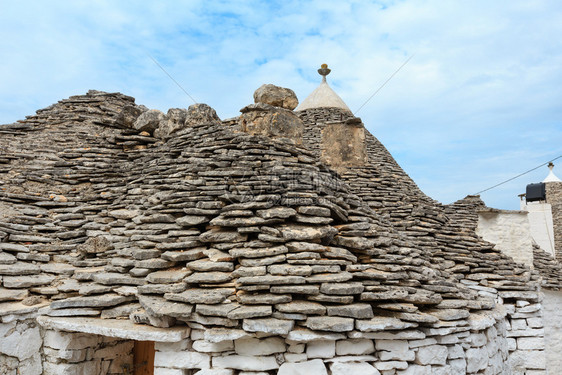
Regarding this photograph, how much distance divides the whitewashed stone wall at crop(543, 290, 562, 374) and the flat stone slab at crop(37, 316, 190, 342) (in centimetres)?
1008

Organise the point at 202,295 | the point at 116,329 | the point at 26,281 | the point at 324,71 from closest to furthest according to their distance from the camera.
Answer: the point at 202,295 < the point at 116,329 < the point at 26,281 < the point at 324,71

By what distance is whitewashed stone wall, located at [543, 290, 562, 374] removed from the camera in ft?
31.2

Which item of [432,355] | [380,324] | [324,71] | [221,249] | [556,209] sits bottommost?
[432,355]

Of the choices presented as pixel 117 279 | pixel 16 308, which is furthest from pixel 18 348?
pixel 117 279

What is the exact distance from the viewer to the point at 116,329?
4160mm

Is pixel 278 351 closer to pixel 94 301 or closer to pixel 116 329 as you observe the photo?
pixel 116 329

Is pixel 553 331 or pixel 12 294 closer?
pixel 12 294

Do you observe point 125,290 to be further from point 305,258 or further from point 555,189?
point 555,189

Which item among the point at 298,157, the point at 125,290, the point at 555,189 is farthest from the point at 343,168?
the point at 555,189

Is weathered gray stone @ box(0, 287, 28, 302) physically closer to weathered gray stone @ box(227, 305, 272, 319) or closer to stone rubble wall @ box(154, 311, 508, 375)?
stone rubble wall @ box(154, 311, 508, 375)

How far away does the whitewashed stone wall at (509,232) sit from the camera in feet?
31.6

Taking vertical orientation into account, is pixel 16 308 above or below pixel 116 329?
above

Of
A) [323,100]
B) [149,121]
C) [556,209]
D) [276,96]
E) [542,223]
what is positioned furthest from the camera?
[556,209]

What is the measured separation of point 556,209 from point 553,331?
41.5 ft
